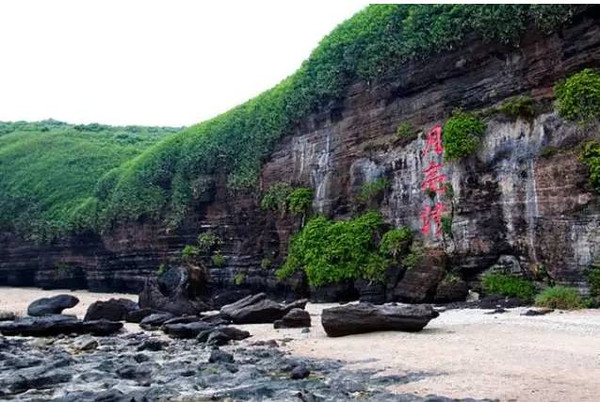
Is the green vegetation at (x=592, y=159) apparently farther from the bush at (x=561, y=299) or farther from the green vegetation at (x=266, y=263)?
the green vegetation at (x=266, y=263)

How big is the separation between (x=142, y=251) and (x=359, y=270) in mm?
16904

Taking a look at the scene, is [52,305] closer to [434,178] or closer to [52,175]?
[434,178]

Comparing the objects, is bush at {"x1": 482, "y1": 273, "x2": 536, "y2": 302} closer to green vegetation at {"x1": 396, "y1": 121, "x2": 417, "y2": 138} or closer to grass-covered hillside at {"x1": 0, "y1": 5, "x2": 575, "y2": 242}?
green vegetation at {"x1": 396, "y1": 121, "x2": 417, "y2": 138}

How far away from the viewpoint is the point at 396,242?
20.5 m

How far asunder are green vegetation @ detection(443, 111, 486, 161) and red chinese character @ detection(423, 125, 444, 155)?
21.7 inches

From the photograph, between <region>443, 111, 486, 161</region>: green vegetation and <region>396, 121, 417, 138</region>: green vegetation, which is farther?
<region>396, 121, 417, 138</region>: green vegetation

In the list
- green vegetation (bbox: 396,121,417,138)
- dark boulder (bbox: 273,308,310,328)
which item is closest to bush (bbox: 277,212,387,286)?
green vegetation (bbox: 396,121,417,138)

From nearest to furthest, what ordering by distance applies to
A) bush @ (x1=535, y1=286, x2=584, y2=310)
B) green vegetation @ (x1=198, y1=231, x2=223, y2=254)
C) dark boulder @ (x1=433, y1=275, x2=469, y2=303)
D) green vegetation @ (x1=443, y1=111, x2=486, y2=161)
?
bush @ (x1=535, y1=286, x2=584, y2=310) < dark boulder @ (x1=433, y1=275, x2=469, y2=303) < green vegetation @ (x1=443, y1=111, x2=486, y2=161) < green vegetation @ (x1=198, y1=231, x2=223, y2=254)

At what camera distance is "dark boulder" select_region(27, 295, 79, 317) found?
69.7 ft

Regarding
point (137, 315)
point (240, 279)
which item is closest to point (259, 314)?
point (137, 315)

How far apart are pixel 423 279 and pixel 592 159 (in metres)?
5.95

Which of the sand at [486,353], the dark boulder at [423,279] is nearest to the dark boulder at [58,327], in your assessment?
→ the sand at [486,353]

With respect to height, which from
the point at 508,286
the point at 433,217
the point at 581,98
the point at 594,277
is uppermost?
the point at 581,98

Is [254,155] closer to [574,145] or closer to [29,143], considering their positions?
[574,145]
